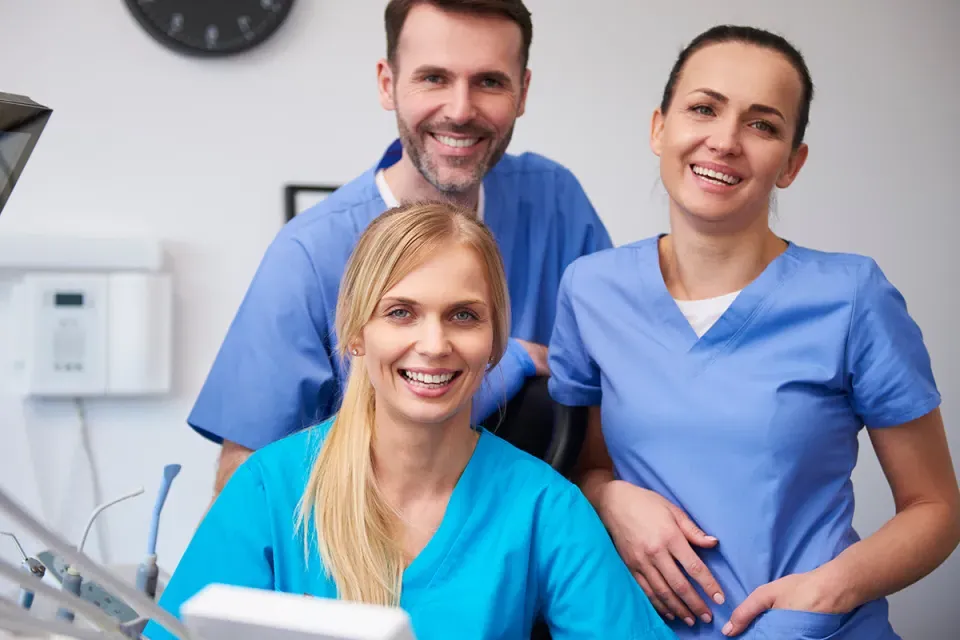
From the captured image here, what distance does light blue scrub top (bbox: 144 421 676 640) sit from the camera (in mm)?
997

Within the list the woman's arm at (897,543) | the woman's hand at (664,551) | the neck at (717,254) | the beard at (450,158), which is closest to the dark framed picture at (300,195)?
the beard at (450,158)

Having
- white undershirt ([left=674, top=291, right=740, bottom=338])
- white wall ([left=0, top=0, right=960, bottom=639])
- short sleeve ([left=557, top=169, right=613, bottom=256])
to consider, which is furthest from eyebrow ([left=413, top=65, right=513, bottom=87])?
white wall ([left=0, top=0, right=960, bottom=639])

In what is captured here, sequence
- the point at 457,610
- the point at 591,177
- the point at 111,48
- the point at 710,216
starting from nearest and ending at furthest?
the point at 457,610 → the point at 710,216 → the point at 111,48 → the point at 591,177

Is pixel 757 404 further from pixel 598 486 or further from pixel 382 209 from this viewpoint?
pixel 382 209

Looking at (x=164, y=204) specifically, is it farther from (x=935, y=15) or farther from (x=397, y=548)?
(x=935, y=15)

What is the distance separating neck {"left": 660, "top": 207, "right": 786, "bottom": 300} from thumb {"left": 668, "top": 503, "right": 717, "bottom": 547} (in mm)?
253

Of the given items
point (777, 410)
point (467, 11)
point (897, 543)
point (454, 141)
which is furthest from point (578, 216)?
point (897, 543)

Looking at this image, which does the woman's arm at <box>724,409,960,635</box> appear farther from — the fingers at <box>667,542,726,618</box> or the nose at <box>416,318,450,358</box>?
the nose at <box>416,318,450,358</box>

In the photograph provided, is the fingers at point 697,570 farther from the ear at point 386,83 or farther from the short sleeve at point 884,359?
the ear at point 386,83

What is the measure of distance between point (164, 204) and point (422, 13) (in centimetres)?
73

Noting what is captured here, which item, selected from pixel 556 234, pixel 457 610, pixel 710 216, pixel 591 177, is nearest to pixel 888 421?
pixel 710 216

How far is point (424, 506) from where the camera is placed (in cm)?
107

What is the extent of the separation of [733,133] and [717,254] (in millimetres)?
143

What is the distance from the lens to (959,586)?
2.12 m
